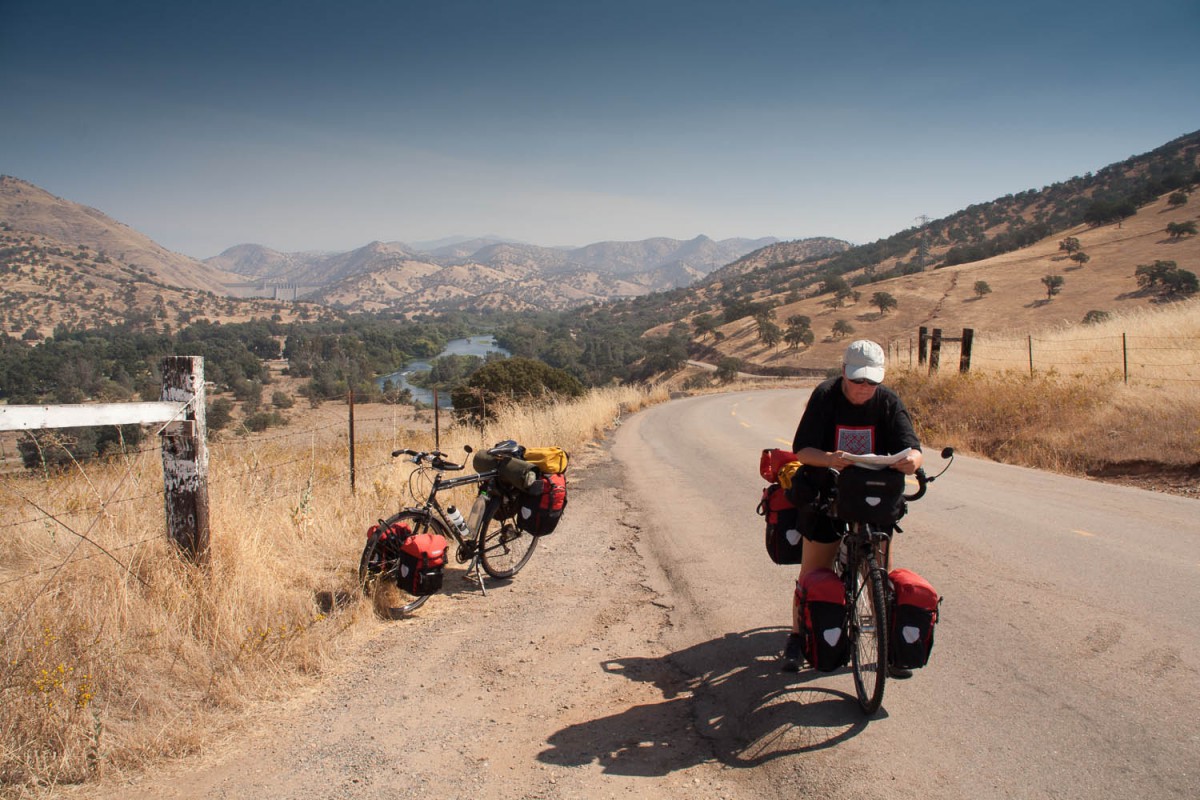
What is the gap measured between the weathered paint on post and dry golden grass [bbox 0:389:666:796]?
16 cm

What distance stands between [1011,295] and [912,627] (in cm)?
7084

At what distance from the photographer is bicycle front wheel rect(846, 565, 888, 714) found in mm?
3143

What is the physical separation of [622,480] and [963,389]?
9.33 m

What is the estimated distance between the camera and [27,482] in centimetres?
594

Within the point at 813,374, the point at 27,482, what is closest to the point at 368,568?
the point at 27,482

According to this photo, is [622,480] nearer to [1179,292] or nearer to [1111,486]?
[1111,486]

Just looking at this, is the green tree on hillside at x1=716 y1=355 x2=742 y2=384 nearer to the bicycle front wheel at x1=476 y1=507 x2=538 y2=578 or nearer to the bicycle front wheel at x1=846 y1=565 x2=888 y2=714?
the bicycle front wheel at x1=476 y1=507 x2=538 y2=578

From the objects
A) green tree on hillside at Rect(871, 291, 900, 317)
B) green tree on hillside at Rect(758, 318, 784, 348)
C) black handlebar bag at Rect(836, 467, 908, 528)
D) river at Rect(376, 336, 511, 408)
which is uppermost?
green tree on hillside at Rect(871, 291, 900, 317)

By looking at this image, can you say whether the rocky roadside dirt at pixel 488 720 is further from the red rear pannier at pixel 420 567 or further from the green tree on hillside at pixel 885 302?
the green tree on hillside at pixel 885 302

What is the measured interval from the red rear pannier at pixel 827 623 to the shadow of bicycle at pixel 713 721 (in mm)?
296

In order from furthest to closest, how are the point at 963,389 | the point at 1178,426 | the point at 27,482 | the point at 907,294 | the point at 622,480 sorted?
the point at 907,294, the point at 963,389, the point at 622,480, the point at 1178,426, the point at 27,482

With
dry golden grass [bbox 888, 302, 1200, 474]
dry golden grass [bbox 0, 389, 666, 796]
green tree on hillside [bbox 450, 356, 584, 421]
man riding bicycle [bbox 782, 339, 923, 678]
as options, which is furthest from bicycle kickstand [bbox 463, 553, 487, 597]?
green tree on hillside [bbox 450, 356, 584, 421]

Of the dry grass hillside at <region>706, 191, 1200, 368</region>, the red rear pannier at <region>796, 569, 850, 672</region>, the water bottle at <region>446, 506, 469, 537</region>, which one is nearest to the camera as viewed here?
the red rear pannier at <region>796, 569, 850, 672</region>

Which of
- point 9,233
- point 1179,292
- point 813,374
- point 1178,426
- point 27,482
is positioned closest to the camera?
point 27,482
